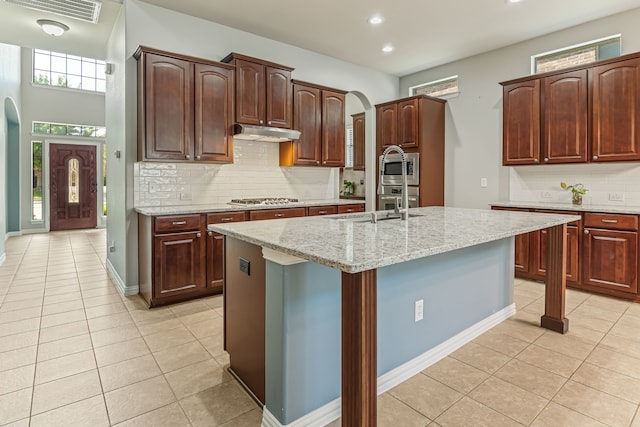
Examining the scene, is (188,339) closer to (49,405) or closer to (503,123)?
(49,405)

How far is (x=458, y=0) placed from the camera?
3689mm

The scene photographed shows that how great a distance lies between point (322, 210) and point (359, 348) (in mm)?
3330

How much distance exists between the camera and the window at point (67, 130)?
8305 mm

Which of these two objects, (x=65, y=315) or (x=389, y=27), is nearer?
(x=65, y=315)

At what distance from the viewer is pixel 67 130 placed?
28.5 feet

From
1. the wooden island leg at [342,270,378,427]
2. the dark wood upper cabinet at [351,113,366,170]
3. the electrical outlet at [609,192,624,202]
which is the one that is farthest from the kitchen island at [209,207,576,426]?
the dark wood upper cabinet at [351,113,366,170]

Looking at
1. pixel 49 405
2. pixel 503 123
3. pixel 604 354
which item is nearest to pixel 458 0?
pixel 503 123

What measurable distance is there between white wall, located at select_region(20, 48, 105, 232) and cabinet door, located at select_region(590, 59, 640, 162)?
31.8 feet

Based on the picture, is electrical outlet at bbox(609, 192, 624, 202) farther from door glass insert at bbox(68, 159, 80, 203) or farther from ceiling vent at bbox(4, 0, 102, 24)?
door glass insert at bbox(68, 159, 80, 203)

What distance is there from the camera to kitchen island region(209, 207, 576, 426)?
135 centimetres

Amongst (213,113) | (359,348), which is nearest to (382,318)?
(359,348)

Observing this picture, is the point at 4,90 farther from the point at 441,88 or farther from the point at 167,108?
the point at 441,88

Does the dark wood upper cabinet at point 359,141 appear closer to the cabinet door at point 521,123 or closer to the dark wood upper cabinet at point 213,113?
the cabinet door at point 521,123

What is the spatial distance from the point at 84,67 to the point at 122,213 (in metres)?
6.85
